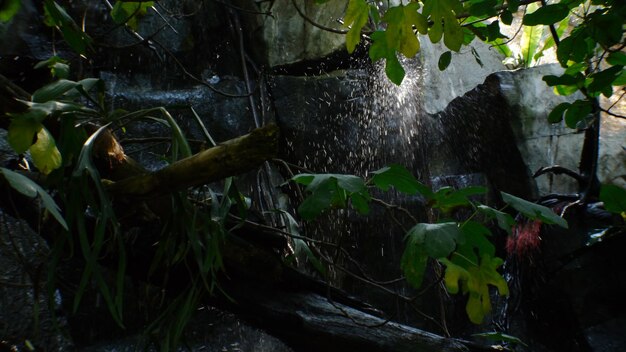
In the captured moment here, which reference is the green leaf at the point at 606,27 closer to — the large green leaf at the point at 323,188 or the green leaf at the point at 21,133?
the large green leaf at the point at 323,188

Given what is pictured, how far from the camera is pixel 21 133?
1.48 m

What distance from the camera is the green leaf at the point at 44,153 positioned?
4.94ft

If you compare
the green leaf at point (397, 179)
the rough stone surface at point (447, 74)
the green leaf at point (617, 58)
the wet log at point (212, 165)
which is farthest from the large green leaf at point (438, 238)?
the rough stone surface at point (447, 74)

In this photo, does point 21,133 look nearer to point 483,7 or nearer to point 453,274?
point 453,274

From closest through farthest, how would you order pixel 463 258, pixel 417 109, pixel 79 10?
pixel 463 258
pixel 79 10
pixel 417 109

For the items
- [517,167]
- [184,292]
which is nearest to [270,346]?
[184,292]

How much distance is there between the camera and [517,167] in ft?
18.7

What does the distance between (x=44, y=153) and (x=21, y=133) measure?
7 centimetres

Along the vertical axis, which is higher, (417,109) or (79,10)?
(79,10)

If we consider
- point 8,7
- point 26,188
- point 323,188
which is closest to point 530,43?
point 323,188

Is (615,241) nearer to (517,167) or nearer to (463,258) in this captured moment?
(517,167)

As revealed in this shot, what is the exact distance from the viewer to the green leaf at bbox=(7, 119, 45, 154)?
1.47 metres

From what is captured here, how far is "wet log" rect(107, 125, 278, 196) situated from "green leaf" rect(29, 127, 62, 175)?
31 centimetres

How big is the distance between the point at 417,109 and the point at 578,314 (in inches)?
100
